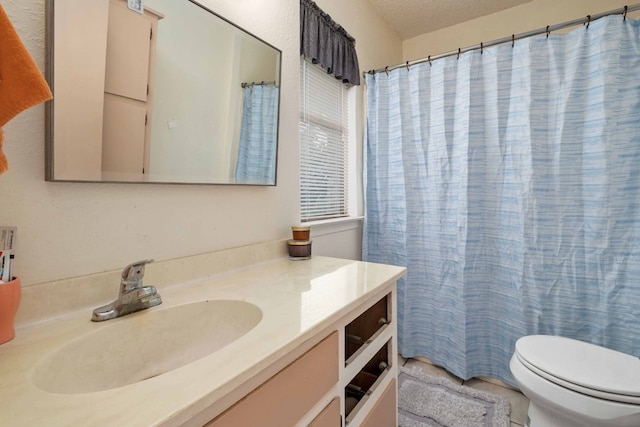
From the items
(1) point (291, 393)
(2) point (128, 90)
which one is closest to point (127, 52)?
(2) point (128, 90)

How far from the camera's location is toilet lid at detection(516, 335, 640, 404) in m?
0.96

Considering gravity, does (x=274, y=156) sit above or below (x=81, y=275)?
above

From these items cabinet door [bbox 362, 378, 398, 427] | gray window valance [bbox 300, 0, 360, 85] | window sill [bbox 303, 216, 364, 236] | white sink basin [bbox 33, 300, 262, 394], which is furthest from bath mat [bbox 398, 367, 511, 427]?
gray window valance [bbox 300, 0, 360, 85]

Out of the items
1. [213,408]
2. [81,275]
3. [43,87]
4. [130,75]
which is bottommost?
[213,408]

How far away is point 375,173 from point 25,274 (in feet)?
5.80

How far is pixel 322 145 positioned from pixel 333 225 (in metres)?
0.53

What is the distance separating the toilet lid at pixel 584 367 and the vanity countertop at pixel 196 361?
72 centimetres

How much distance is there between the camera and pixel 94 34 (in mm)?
728

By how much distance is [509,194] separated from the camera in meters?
1.58

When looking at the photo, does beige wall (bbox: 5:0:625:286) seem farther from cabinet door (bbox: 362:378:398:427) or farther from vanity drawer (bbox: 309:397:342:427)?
cabinet door (bbox: 362:378:398:427)

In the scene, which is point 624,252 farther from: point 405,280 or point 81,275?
point 81,275

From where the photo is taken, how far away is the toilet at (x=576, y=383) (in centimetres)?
95

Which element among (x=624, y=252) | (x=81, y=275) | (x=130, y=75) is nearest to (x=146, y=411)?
(x=81, y=275)

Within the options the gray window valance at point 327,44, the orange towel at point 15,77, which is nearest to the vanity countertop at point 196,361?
the orange towel at point 15,77
